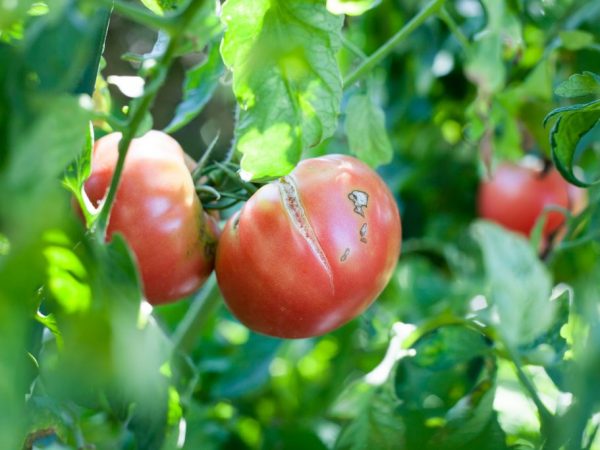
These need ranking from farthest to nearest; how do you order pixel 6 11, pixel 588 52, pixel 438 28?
1. pixel 438 28
2. pixel 588 52
3. pixel 6 11

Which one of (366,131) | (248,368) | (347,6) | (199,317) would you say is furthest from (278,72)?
(248,368)

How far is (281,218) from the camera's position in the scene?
0.40 m

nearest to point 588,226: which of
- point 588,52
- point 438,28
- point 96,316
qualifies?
point 588,52

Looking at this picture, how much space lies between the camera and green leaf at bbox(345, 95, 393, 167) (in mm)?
500

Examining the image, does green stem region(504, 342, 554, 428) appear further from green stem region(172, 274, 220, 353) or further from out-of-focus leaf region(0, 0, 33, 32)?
out-of-focus leaf region(0, 0, 33, 32)

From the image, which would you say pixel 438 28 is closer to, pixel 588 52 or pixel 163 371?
pixel 588 52

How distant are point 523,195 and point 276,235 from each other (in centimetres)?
50

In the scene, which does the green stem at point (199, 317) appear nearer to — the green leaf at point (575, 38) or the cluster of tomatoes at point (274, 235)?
the cluster of tomatoes at point (274, 235)

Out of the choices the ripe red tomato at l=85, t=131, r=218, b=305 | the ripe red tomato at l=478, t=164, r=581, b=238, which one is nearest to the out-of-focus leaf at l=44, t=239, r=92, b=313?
the ripe red tomato at l=85, t=131, r=218, b=305

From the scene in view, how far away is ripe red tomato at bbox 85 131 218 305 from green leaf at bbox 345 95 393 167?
0.12 metres

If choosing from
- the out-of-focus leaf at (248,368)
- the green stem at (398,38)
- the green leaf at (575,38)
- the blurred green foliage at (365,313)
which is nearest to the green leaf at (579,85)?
the blurred green foliage at (365,313)

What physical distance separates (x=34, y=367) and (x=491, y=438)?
0.25 m

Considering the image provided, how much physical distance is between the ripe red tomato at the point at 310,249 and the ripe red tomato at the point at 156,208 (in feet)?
0.07

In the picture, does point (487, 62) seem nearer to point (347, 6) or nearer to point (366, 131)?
point (366, 131)
